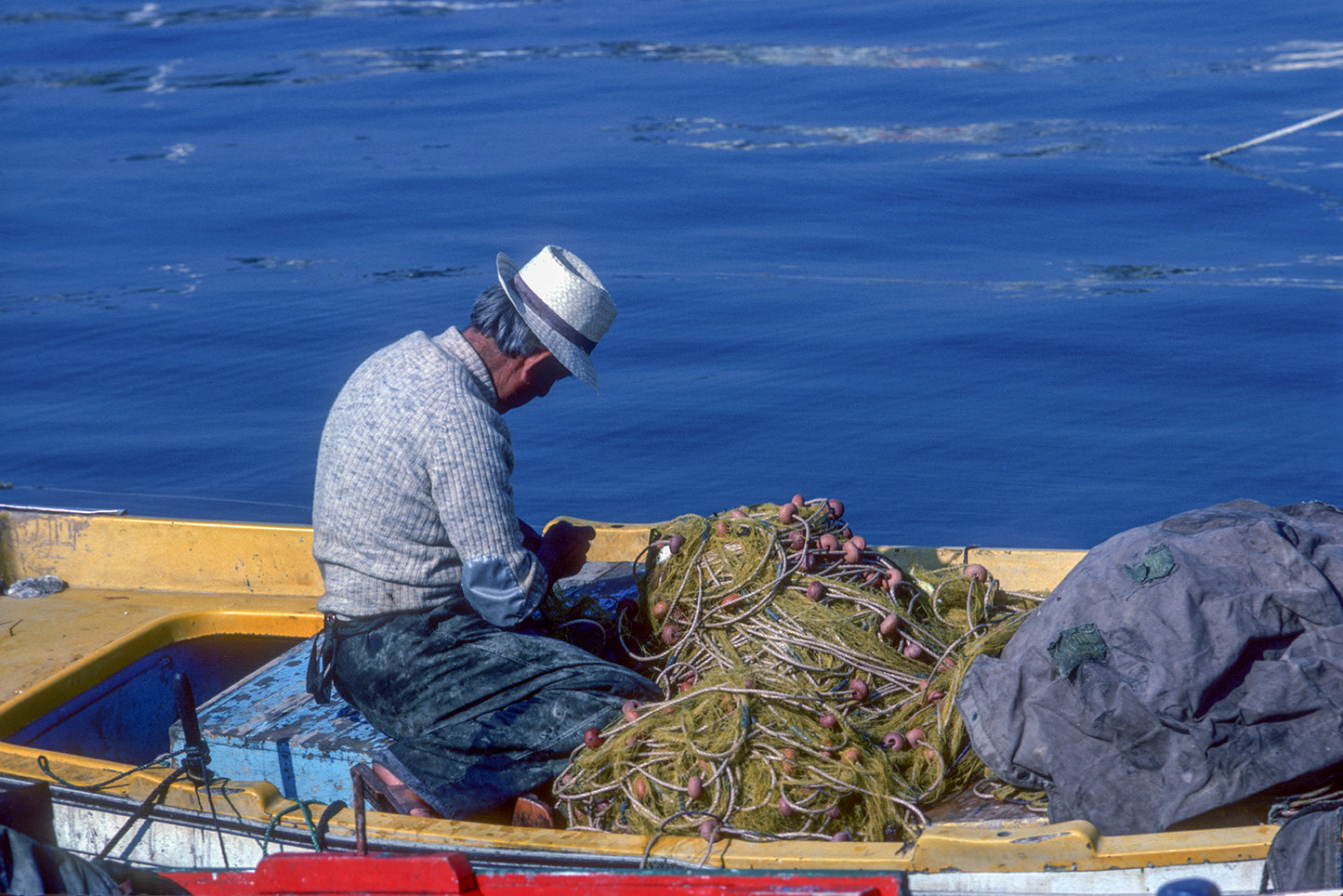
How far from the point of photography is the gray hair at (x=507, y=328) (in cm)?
344

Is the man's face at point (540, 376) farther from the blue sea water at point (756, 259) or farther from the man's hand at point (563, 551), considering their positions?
the blue sea water at point (756, 259)

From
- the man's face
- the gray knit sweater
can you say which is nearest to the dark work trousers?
the gray knit sweater

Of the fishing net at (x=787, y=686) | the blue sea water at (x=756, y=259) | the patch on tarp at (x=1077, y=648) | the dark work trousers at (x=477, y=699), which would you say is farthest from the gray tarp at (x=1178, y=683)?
the blue sea water at (x=756, y=259)

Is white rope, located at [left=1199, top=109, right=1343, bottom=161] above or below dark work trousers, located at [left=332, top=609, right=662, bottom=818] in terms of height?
above

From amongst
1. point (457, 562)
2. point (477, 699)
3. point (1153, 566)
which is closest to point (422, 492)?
point (457, 562)

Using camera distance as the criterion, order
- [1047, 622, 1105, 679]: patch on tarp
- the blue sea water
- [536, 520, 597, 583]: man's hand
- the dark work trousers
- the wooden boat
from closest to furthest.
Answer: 1. the wooden boat
2. [1047, 622, 1105, 679]: patch on tarp
3. the dark work trousers
4. [536, 520, 597, 583]: man's hand
5. the blue sea water

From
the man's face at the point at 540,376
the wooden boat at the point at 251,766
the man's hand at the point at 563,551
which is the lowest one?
the wooden boat at the point at 251,766

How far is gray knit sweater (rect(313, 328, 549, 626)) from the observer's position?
3.27 meters

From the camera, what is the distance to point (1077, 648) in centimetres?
299

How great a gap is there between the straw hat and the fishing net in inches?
30.4

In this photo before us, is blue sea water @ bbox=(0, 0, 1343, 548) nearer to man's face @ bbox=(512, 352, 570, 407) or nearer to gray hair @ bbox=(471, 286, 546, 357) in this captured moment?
man's face @ bbox=(512, 352, 570, 407)

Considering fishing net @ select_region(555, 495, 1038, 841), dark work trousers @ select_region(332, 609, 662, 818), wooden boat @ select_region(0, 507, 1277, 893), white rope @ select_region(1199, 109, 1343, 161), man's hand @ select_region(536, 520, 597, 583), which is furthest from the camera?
white rope @ select_region(1199, 109, 1343, 161)

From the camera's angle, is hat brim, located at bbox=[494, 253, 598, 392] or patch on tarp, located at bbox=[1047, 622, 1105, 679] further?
hat brim, located at bbox=[494, 253, 598, 392]

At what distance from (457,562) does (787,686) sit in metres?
0.97
